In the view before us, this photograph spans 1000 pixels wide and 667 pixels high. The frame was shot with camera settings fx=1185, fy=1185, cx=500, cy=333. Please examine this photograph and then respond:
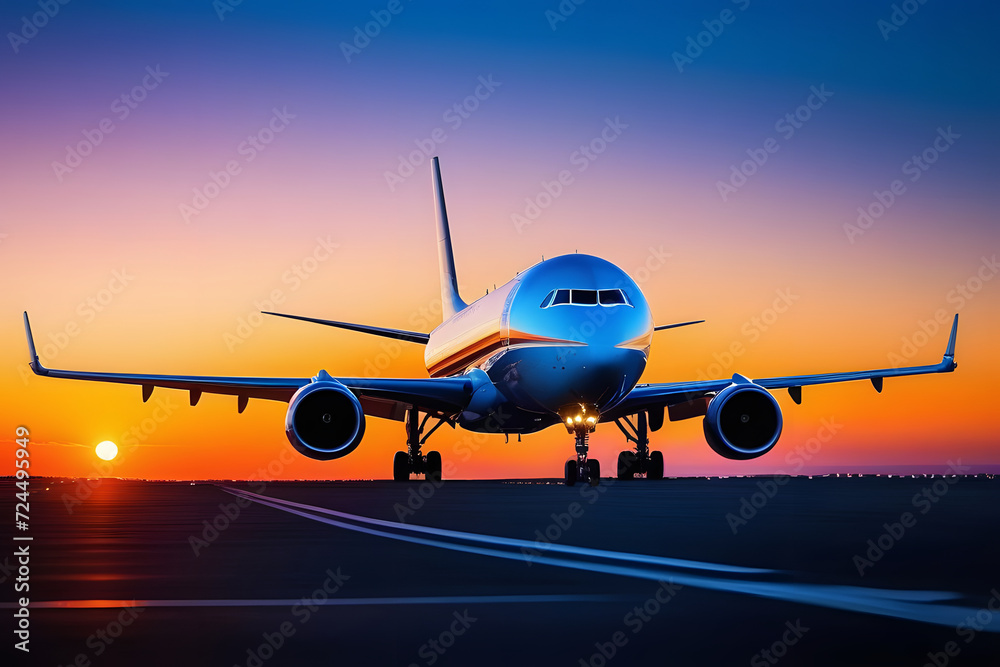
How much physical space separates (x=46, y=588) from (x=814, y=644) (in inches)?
171

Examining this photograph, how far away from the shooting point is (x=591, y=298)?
21906mm

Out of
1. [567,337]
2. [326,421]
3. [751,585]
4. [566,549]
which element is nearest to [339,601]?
[751,585]

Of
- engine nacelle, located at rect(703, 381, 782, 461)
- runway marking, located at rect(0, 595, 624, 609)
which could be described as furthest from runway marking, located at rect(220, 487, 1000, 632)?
engine nacelle, located at rect(703, 381, 782, 461)

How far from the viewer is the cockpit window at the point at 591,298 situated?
2186 centimetres

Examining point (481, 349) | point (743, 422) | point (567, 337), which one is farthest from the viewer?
point (481, 349)

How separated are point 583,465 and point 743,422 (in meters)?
3.10

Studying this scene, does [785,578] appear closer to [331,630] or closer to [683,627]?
[683,627]

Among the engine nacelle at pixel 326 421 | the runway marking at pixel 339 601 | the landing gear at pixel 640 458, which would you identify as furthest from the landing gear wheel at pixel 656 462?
the runway marking at pixel 339 601

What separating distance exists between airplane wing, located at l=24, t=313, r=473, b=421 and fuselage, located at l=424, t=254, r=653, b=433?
4.77 ft

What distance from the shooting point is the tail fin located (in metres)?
42.2

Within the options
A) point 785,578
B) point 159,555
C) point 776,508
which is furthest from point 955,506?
point 159,555

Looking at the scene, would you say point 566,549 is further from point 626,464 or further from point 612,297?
point 626,464

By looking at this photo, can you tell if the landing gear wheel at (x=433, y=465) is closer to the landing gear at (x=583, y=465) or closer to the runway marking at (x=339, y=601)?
the landing gear at (x=583, y=465)

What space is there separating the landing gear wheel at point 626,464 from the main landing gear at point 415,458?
14.6 feet
